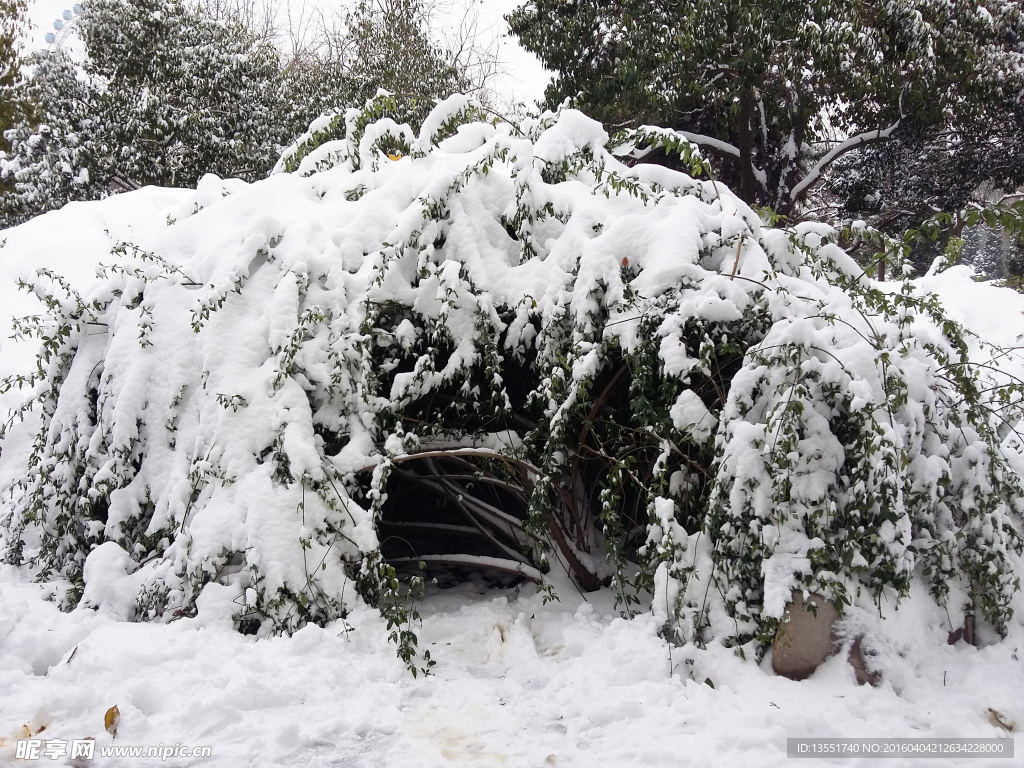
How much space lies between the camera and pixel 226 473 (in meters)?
2.71

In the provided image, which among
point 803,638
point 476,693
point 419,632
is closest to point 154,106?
point 419,632

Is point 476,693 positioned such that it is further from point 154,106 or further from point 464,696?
point 154,106

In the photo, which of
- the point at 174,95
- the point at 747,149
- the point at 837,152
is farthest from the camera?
the point at 174,95

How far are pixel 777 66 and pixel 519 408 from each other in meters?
10.3

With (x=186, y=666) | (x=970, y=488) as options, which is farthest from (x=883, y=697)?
(x=186, y=666)

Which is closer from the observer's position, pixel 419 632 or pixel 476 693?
pixel 476 693

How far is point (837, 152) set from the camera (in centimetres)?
1262

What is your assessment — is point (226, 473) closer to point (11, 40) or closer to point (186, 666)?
point (186, 666)

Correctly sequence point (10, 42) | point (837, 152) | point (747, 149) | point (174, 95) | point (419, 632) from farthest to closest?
point (10, 42) < point (174, 95) < point (837, 152) < point (747, 149) < point (419, 632)

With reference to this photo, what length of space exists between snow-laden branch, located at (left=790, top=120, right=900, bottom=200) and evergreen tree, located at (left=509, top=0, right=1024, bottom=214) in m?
0.04

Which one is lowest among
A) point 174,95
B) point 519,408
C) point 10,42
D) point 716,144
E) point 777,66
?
point 519,408

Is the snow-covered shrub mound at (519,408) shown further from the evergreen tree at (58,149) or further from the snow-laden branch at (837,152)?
the evergreen tree at (58,149)

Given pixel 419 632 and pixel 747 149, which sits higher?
pixel 747 149

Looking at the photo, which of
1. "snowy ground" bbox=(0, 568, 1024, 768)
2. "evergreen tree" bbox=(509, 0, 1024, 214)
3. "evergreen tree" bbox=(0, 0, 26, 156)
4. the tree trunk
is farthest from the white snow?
"evergreen tree" bbox=(0, 0, 26, 156)
